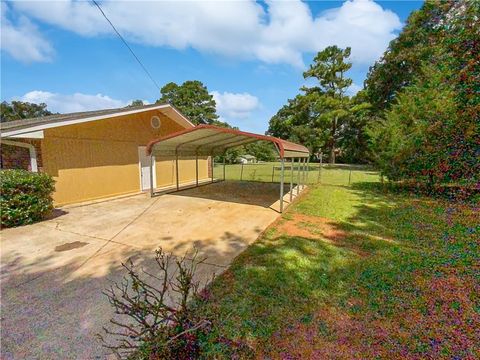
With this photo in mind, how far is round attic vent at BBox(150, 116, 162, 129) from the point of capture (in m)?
11.0

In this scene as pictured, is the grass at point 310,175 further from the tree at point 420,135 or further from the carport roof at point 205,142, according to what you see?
the carport roof at point 205,142

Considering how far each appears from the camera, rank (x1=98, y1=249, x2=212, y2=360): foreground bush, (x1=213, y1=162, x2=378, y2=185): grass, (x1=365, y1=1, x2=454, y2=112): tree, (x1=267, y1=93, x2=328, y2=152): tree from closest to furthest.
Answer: (x1=98, y1=249, x2=212, y2=360): foreground bush → (x1=213, y1=162, x2=378, y2=185): grass → (x1=365, y1=1, x2=454, y2=112): tree → (x1=267, y1=93, x2=328, y2=152): tree

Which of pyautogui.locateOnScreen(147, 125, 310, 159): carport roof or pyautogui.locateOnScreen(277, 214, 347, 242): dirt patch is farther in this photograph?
pyautogui.locateOnScreen(147, 125, 310, 159): carport roof

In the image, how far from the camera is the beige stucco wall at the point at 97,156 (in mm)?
7574

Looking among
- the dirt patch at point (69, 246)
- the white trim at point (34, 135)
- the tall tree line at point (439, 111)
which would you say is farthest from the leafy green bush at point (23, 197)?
the tall tree line at point (439, 111)

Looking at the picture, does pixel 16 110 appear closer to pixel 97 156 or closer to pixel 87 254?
pixel 97 156

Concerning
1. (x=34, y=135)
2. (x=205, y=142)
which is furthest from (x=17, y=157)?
(x=205, y=142)

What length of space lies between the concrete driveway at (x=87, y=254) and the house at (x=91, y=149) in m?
1.19

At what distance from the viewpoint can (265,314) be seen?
8.55ft

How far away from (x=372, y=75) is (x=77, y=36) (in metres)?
32.9

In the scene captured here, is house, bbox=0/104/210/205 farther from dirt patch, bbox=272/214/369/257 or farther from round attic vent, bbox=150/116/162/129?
dirt patch, bbox=272/214/369/257

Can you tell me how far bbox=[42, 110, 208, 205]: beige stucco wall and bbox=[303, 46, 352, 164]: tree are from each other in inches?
847

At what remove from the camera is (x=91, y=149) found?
8.49 m

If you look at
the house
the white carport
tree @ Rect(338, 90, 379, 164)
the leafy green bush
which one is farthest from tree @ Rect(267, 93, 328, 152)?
the leafy green bush
